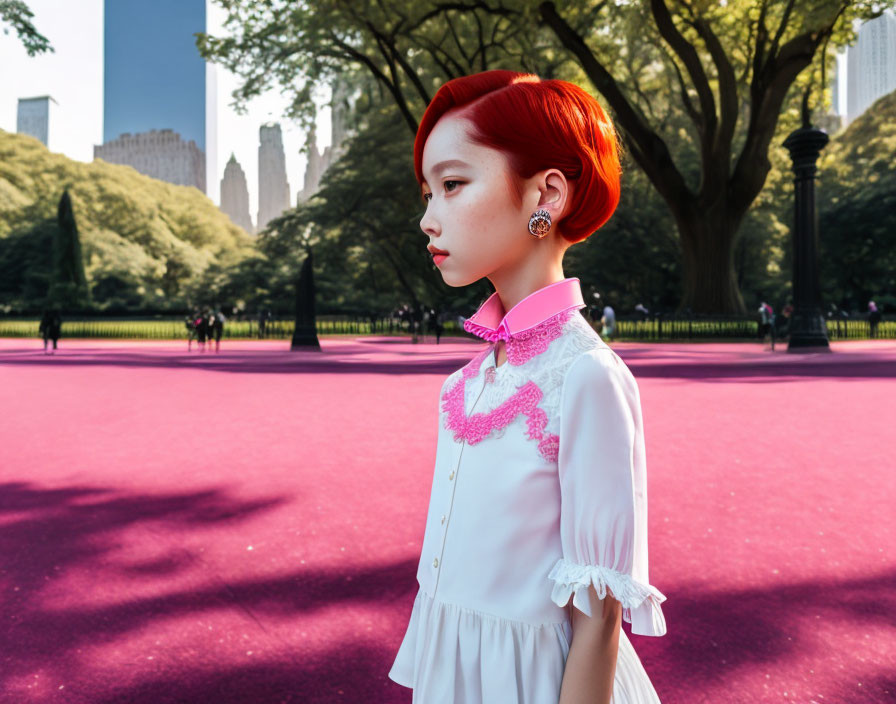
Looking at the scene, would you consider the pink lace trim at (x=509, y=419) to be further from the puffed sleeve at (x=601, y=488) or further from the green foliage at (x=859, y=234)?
the green foliage at (x=859, y=234)

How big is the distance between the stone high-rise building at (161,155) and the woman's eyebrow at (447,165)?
175082 millimetres

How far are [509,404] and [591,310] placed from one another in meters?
23.7

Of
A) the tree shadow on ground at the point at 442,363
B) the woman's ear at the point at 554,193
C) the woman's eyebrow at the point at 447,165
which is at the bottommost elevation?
the tree shadow on ground at the point at 442,363

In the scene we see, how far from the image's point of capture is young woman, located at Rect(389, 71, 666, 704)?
1.21 metres

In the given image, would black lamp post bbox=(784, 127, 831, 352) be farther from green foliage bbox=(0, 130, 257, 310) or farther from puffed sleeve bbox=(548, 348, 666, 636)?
green foliage bbox=(0, 130, 257, 310)

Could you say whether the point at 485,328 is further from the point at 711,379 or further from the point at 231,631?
the point at 711,379

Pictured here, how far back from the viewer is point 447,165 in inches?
52.9

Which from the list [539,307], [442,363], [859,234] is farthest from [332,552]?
[859,234]

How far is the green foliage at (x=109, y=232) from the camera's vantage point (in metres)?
53.6

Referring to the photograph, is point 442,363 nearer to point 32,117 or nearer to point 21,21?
point 21,21

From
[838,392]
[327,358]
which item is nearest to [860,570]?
[838,392]

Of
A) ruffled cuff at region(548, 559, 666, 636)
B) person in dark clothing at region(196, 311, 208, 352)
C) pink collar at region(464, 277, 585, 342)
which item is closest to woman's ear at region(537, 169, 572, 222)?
pink collar at region(464, 277, 585, 342)

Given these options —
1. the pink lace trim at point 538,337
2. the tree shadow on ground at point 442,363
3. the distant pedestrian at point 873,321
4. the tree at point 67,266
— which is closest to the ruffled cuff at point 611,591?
the pink lace trim at point 538,337

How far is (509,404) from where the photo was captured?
1321 millimetres
